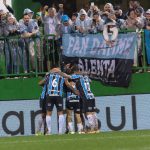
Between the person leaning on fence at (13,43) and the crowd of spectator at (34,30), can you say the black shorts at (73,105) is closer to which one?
the crowd of spectator at (34,30)

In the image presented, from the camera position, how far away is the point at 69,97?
20.2m

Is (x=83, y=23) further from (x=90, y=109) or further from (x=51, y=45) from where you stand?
(x=90, y=109)

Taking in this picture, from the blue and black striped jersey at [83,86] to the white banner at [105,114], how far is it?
163cm

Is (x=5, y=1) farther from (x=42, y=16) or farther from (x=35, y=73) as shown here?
(x=35, y=73)

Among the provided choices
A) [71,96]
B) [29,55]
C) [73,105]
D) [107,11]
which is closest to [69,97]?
[71,96]

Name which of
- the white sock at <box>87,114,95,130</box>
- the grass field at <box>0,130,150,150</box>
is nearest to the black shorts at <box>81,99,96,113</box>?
the white sock at <box>87,114,95,130</box>

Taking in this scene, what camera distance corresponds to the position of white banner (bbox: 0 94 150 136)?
21.3 m

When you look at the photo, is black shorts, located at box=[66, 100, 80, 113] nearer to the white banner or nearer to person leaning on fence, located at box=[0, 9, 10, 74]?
the white banner

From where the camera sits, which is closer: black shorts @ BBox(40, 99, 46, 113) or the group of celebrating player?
the group of celebrating player

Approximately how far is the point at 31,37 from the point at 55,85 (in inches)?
88.3

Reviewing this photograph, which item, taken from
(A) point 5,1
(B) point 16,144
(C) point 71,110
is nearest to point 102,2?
(A) point 5,1

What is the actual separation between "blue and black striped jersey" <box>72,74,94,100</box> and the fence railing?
1638mm

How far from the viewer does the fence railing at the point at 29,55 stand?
70.2 feet

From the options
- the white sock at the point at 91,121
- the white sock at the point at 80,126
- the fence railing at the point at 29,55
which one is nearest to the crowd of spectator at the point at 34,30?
the fence railing at the point at 29,55
